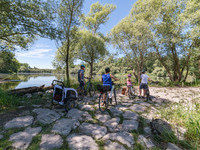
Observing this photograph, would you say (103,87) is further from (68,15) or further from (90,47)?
(90,47)

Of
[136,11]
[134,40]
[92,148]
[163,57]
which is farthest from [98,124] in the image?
[136,11]

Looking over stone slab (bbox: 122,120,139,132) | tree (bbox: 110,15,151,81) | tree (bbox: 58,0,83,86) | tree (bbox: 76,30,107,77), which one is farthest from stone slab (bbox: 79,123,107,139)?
tree (bbox: 76,30,107,77)

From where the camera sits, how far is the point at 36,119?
325 centimetres

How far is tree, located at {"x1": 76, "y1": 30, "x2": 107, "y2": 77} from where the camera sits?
16.5 m

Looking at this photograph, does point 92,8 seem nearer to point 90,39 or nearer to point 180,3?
point 90,39

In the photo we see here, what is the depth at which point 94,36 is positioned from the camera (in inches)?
666

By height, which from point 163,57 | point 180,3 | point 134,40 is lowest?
point 163,57

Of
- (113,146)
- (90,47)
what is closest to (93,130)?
(113,146)

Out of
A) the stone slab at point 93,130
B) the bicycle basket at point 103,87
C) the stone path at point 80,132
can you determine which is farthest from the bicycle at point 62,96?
the stone slab at point 93,130

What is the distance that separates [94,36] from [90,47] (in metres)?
2.02

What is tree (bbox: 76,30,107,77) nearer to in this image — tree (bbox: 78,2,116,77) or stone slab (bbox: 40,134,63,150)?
tree (bbox: 78,2,116,77)

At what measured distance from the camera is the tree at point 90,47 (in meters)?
16.5

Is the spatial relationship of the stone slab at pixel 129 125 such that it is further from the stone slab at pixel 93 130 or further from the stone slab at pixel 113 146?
the stone slab at pixel 113 146

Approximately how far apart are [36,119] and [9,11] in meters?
7.03
